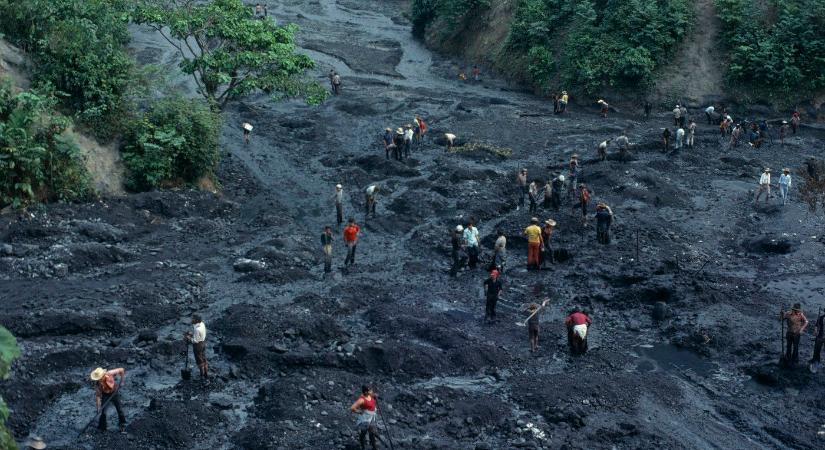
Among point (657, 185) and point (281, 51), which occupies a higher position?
point (281, 51)

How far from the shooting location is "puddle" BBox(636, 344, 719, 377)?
19.9 meters

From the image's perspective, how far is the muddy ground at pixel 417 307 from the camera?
17.2 m

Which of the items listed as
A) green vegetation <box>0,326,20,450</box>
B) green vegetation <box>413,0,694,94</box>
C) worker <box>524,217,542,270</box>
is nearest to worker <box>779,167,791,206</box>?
worker <box>524,217,542,270</box>

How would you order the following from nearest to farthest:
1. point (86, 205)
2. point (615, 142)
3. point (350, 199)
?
1. point (86, 205)
2. point (350, 199)
3. point (615, 142)

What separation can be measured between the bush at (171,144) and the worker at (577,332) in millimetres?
13835

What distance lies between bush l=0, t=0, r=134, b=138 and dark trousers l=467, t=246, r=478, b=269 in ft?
38.1

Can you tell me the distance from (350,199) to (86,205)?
27.9 feet

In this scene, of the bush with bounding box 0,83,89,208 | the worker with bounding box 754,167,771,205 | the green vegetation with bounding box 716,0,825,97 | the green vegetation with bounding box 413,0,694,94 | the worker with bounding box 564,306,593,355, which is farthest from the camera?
the green vegetation with bounding box 413,0,694,94

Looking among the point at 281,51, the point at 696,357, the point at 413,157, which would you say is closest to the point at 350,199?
the point at 413,157

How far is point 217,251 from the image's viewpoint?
82.2 feet

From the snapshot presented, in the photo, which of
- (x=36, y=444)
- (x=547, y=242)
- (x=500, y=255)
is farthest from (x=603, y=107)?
(x=36, y=444)

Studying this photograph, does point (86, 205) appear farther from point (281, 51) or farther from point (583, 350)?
point (583, 350)

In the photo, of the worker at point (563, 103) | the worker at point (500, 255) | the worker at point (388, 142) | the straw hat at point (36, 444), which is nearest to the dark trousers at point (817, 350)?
the worker at point (500, 255)

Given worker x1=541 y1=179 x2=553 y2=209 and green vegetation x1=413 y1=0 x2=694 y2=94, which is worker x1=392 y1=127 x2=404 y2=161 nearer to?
worker x1=541 y1=179 x2=553 y2=209
